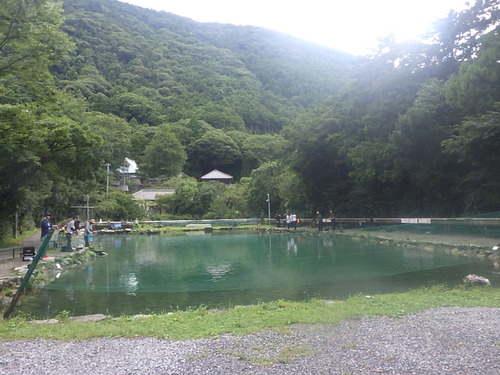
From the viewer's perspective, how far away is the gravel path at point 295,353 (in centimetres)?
364

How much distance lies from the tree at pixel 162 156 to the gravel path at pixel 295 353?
5753 cm

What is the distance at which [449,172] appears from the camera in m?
20.7

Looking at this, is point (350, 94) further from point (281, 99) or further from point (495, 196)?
point (281, 99)

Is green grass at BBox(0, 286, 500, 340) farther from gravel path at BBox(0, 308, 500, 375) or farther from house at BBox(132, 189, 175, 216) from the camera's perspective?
house at BBox(132, 189, 175, 216)

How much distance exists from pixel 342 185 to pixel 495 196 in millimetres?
11644

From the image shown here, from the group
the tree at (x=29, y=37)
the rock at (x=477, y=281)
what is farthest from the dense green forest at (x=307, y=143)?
the rock at (x=477, y=281)

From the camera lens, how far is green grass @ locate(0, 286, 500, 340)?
489cm

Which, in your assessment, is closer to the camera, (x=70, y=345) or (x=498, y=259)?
(x=70, y=345)

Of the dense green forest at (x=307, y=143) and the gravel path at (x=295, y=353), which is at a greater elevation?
the dense green forest at (x=307, y=143)

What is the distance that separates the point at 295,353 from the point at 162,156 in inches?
2321

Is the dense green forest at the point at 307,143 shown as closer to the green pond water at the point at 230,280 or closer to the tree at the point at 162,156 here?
the tree at the point at 162,156

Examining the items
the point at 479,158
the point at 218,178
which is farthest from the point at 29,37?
the point at 218,178

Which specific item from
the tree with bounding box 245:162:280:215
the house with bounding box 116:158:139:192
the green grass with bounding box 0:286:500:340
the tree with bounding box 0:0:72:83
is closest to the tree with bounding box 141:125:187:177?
the house with bounding box 116:158:139:192

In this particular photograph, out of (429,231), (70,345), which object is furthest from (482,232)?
(70,345)
